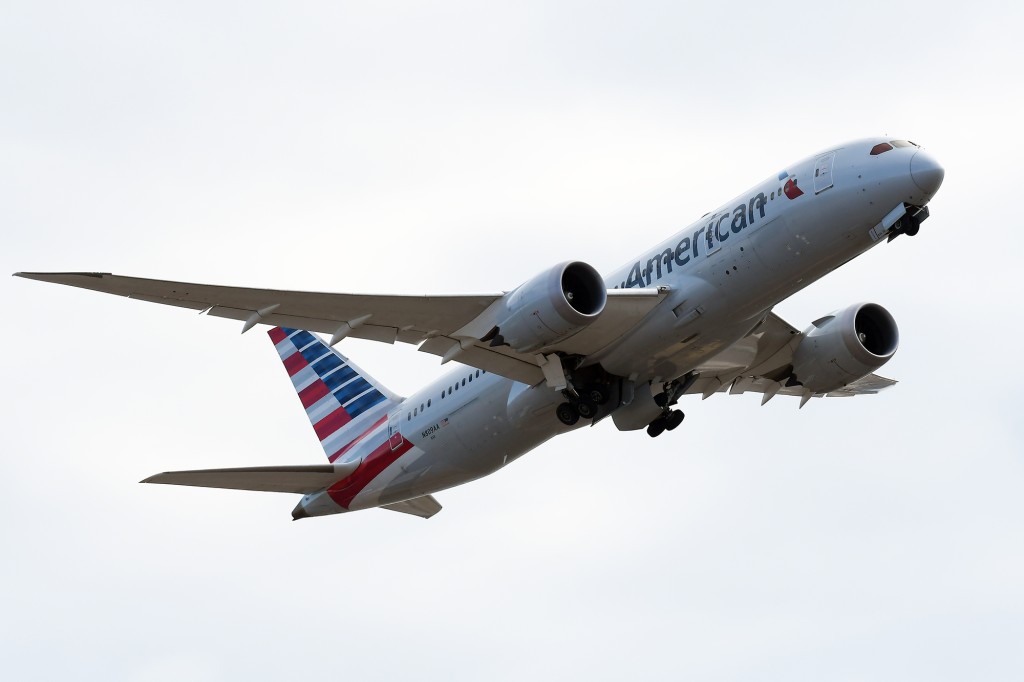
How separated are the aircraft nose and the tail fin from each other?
14.2 metres

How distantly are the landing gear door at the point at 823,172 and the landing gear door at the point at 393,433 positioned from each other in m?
11.5

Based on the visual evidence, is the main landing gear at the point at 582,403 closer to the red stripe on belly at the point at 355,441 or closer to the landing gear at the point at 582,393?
the landing gear at the point at 582,393

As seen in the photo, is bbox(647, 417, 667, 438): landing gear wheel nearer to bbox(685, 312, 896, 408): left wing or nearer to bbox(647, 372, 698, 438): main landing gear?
bbox(647, 372, 698, 438): main landing gear

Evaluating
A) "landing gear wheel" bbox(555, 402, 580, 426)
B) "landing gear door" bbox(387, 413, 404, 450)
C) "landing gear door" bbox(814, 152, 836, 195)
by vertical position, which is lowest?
"landing gear wheel" bbox(555, 402, 580, 426)

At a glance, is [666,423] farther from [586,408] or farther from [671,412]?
[586,408]

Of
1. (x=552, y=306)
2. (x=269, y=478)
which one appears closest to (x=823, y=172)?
(x=552, y=306)

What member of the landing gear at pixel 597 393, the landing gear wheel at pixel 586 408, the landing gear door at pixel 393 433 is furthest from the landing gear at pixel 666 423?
the landing gear door at pixel 393 433

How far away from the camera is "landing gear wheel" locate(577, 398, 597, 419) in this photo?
89.8ft

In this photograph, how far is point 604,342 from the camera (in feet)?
87.4

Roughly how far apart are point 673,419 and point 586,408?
284cm

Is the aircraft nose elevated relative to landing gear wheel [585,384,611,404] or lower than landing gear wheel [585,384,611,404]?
Result: elevated

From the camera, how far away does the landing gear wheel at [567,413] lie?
27.6 meters

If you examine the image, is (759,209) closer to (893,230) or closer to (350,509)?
(893,230)

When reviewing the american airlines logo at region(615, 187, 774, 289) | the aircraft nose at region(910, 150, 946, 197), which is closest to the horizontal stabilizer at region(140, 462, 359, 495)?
the american airlines logo at region(615, 187, 774, 289)
